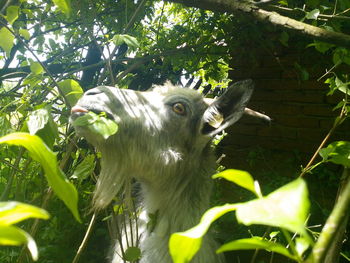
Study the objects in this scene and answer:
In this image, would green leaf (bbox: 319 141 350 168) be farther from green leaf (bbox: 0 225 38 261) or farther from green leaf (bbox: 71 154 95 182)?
green leaf (bbox: 0 225 38 261)

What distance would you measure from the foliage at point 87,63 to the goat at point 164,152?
0.13 meters

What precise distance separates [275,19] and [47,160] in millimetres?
1171

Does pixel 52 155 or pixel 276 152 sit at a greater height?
pixel 52 155

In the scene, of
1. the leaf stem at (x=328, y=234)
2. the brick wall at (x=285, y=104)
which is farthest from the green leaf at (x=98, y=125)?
the brick wall at (x=285, y=104)

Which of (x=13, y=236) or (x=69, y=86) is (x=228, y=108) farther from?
(x=13, y=236)

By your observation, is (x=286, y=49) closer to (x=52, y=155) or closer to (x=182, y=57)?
(x=182, y=57)

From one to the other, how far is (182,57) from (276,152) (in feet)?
3.92

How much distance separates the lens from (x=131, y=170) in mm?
2158

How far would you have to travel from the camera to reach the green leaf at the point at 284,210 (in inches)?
13.5

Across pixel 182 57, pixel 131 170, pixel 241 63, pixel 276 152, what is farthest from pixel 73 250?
pixel 241 63

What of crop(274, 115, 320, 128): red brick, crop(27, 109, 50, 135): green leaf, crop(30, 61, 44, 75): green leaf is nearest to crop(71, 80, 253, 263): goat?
crop(30, 61, 44, 75): green leaf

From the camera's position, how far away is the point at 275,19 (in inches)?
57.7

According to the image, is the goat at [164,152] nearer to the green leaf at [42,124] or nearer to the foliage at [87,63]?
the foliage at [87,63]

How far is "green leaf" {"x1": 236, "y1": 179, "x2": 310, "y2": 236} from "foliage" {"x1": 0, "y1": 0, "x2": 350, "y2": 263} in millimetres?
1017
